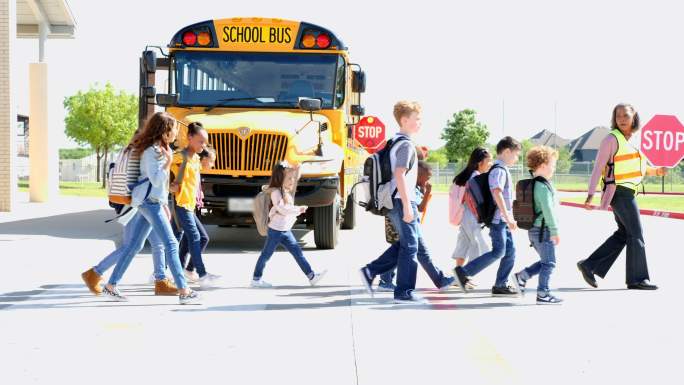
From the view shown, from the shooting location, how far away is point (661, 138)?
3506 cm

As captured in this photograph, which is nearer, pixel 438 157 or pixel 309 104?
pixel 309 104

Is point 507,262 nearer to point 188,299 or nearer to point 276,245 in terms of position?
point 276,245

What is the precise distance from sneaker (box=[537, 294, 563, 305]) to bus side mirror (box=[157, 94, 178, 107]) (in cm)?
707

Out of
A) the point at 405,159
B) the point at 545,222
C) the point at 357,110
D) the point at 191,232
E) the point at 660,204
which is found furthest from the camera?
the point at 660,204

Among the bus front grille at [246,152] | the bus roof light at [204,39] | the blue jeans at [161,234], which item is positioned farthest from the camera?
the bus roof light at [204,39]

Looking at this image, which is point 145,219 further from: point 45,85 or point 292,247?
point 45,85

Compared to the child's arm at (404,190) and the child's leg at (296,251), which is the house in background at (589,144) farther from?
the child's arm at (404,190)

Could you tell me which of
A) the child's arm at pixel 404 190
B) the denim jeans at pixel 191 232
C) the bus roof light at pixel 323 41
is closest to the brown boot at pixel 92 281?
the denim jeans at pixel 191 232

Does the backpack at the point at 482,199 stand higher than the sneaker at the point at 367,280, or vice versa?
the backpack at the point at 482,199

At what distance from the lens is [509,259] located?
8594mm

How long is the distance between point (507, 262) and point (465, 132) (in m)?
77.4

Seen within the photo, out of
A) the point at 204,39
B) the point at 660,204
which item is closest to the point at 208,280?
the point at 204,39

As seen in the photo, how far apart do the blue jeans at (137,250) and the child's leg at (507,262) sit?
116 inches

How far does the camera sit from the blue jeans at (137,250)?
8.14 meters
